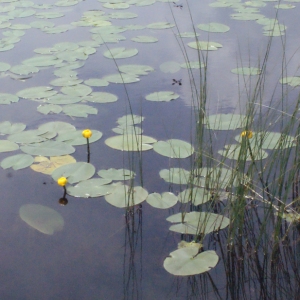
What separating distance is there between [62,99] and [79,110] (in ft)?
0.64

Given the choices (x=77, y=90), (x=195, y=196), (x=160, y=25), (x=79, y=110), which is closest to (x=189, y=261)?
(x=195, y=196)

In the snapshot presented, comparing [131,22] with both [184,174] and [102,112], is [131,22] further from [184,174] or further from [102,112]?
[184,174]

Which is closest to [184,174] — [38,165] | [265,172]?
[265,172]

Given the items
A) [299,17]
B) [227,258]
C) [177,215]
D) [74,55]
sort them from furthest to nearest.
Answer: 1. [299,17]
2. [74,55]
3. [177,215]
4. [227,258]

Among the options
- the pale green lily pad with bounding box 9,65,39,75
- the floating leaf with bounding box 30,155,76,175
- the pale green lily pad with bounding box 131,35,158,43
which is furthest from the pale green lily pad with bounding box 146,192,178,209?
the pale green lily pad with bounding box 131,35,158,43

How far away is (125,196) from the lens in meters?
2.01

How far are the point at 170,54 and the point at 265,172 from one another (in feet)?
5.92

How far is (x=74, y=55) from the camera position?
370 cm

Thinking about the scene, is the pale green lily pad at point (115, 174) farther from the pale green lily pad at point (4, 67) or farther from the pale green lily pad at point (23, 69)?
the pale green lily pad at point (4, 67)

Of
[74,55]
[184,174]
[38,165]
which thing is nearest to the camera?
[184,174]

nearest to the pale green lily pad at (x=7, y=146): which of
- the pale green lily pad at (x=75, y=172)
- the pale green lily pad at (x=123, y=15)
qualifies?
the pale green lily pad at (x=75, y=172)

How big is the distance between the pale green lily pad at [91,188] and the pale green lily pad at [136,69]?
133 centimetres

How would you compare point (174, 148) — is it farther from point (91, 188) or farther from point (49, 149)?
point (49, 149)

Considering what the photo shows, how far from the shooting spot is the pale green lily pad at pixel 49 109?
288 centimetres
